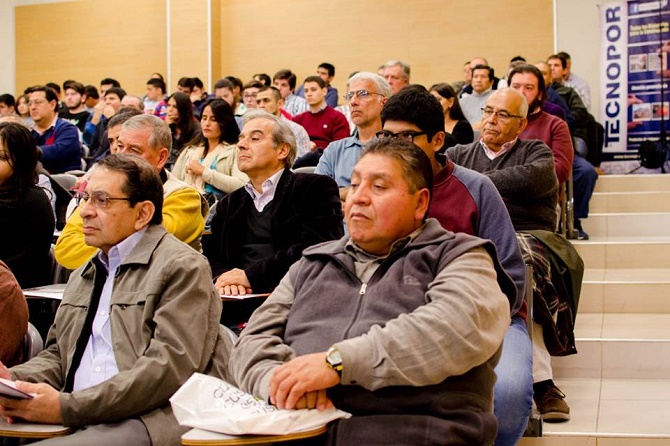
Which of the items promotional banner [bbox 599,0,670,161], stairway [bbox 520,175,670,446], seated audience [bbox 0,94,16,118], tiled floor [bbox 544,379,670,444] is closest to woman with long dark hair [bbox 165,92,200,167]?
stairway [bbox 520,175,670,446]

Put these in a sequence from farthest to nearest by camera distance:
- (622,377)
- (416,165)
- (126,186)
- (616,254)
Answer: (616,254) → (622,377) → (126,186) → (416,165)

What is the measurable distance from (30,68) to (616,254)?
30.8 ft

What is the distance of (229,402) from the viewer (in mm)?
1859

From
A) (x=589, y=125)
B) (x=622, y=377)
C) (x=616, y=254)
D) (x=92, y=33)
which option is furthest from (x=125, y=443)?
(x=92, y=33)

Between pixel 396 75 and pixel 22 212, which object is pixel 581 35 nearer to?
pixel 396 75

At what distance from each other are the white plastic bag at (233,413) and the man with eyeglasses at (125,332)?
353mm

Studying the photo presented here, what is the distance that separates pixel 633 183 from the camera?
21.5 feet

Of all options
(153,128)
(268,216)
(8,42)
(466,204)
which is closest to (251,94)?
(153,128)

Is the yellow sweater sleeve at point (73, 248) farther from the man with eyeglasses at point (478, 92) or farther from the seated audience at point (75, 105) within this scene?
the seated audience at point (75, 105)

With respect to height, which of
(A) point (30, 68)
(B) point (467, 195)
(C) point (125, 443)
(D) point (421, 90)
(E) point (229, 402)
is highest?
(A) point (30, 68)

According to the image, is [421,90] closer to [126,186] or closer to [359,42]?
[126,186]

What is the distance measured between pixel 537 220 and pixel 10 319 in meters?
2.07

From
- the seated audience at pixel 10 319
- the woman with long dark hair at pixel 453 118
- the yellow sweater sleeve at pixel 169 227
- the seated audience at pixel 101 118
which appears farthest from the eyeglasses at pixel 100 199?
the seated audience at pixel 101 118

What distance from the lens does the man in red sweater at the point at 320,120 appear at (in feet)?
23.1
